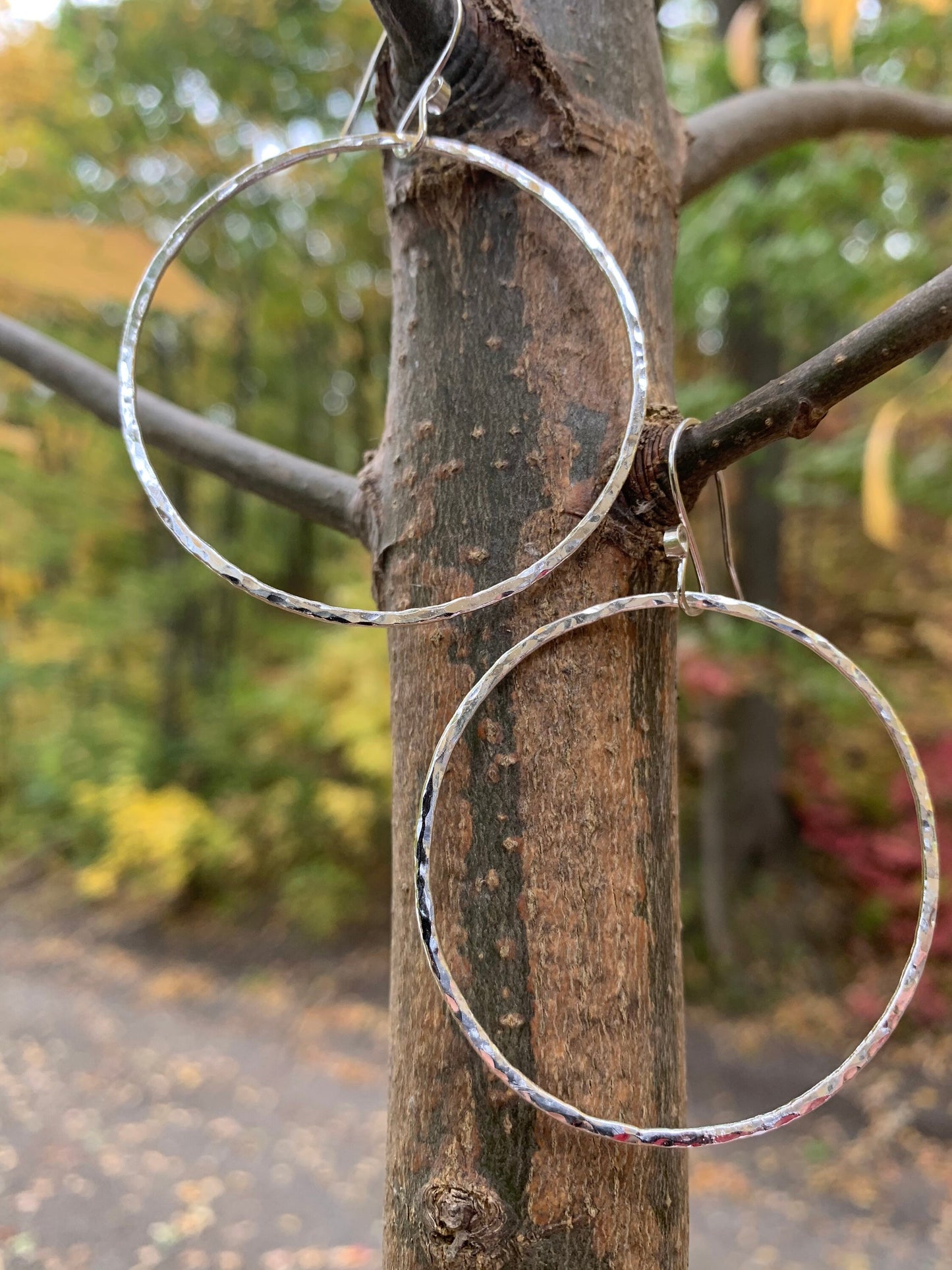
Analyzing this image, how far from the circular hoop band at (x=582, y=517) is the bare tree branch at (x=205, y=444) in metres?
0.21

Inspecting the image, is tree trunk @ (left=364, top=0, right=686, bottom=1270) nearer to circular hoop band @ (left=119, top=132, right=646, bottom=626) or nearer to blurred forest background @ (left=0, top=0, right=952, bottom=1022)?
circular hoop band @ (left=119, top=132, right=646, bottom=626)

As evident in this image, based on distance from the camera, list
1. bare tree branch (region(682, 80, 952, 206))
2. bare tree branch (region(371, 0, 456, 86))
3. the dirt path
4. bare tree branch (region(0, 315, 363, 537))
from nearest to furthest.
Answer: bare tree branch (region(371, 0, 456, 86)) → bare tree branch (region(0, 315, 363, 537)) → bare tree branch (region(682, 80, 952, 206)) → the dirt path

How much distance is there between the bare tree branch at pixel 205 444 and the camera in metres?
1.16

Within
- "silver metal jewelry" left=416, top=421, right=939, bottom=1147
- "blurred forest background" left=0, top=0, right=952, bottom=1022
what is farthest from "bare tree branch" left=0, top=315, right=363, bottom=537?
"blurred forest background" left=0, top=0, right=952, bottom=1022

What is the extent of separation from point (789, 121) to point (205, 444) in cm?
117

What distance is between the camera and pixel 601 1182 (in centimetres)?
82

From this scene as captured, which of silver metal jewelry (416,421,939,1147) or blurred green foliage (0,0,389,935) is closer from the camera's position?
silver metal jewelry (416,421,939,1147)

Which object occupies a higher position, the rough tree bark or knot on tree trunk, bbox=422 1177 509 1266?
the rough tree bark

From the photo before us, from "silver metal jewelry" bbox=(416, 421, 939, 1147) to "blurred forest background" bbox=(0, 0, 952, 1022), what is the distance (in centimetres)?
283

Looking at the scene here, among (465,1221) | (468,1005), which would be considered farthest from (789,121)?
(465,1221)

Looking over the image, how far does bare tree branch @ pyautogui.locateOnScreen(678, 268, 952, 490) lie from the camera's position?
2.50 feet

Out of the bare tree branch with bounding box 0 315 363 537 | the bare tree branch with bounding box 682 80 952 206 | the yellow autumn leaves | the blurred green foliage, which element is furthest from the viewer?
the blurred green foliage

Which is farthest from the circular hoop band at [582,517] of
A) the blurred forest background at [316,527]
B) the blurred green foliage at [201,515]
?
the blurred green foliage at [201,515]

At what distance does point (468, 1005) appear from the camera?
0.84 meters
